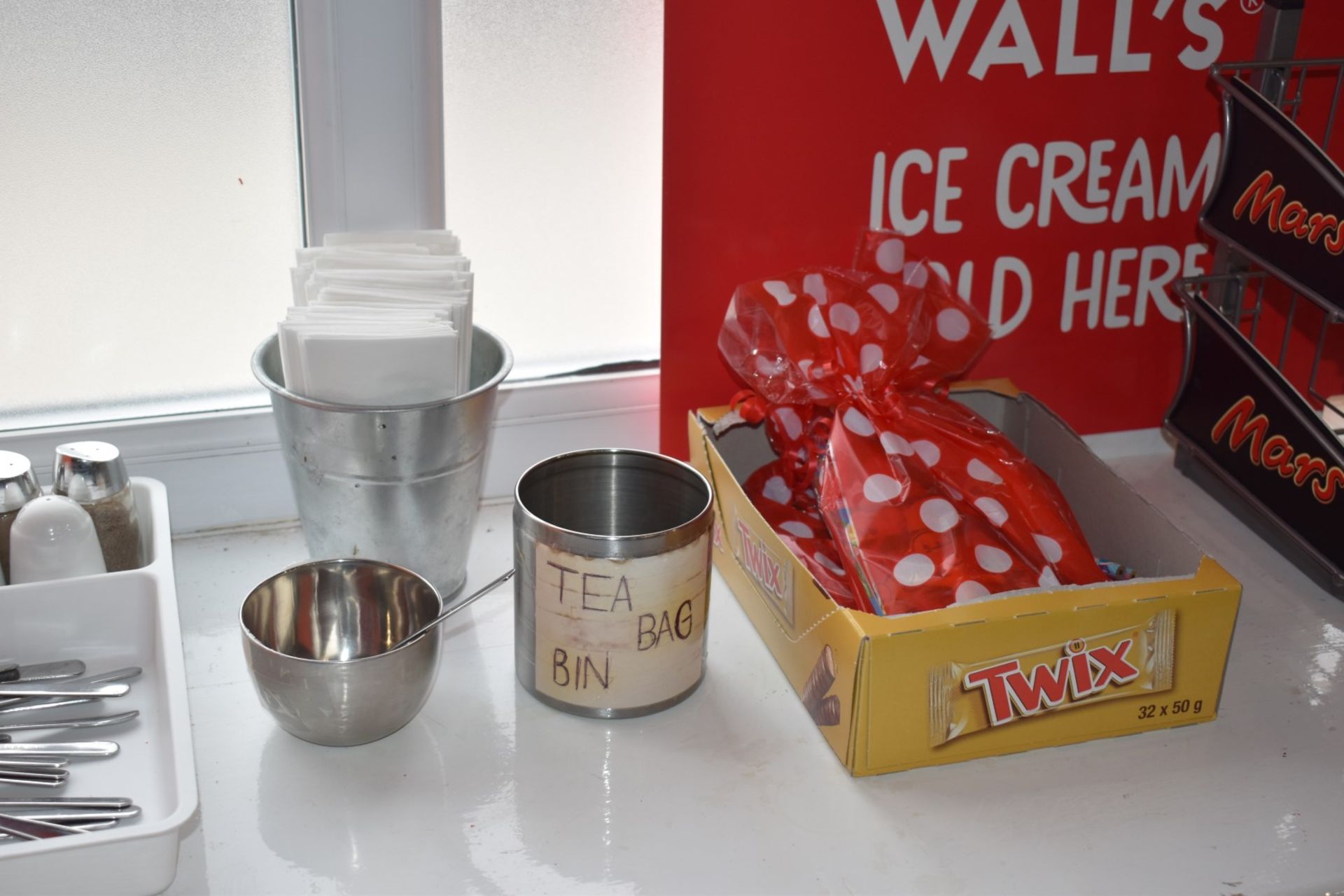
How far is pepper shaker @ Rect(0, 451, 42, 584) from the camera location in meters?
0.72

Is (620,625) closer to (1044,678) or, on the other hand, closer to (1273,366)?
(1044,678)

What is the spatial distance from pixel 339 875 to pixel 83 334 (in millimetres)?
457

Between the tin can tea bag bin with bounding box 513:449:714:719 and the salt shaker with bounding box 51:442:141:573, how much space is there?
24cm

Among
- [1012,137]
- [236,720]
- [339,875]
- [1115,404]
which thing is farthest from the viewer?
[1115,404]

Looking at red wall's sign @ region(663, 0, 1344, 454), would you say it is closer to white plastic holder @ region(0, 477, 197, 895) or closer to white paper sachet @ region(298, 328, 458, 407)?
white paper sachet @ region(298, 328, 458, 407)

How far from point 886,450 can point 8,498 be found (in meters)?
0.51

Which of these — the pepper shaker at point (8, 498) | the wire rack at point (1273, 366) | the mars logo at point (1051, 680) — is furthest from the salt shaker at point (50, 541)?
the wire rack at point (1273, 366)

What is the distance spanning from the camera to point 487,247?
3.07 ft

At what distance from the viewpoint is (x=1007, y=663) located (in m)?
0.67

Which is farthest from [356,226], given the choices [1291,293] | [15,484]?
[1291,293]

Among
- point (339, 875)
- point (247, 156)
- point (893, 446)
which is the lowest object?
point (339, 875)

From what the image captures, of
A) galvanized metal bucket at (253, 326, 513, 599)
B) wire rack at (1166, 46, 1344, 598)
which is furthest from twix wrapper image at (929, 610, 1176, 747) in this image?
galvanized metal bucket at (253, 326, 513, 599)

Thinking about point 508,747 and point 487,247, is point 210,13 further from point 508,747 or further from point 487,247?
point 508,747

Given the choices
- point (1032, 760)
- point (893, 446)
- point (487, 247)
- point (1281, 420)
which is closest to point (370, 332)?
point (487, 247)
